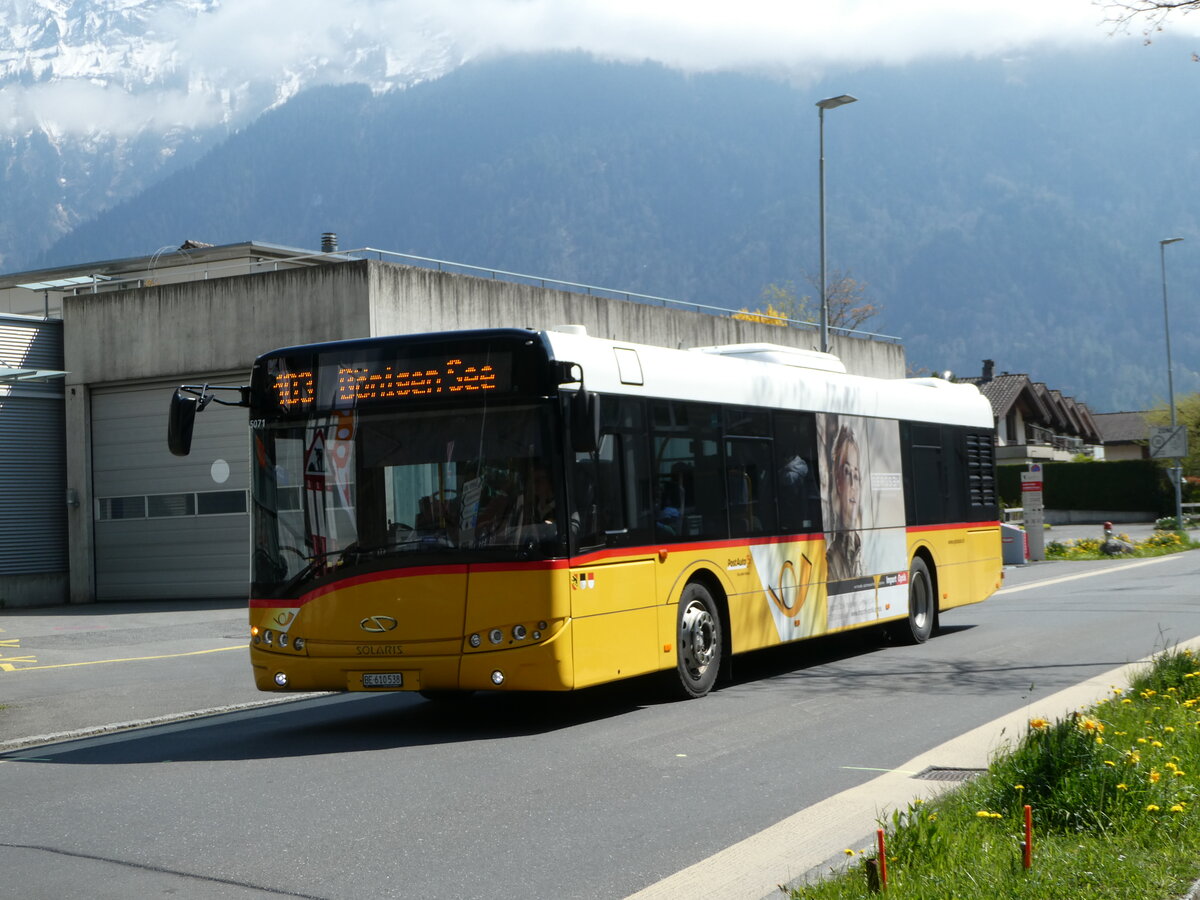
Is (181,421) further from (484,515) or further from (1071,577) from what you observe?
(1071,577)

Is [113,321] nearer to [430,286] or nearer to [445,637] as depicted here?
[430,286]

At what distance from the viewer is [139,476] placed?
31.2 metres

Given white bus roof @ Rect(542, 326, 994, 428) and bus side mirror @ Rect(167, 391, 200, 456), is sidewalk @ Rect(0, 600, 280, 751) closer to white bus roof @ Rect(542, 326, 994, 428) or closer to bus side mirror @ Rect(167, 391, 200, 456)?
bus side mirror @ Rect(167, 391, 200, 456)

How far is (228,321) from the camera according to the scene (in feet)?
96.3

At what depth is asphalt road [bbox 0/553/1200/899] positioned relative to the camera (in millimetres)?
6496

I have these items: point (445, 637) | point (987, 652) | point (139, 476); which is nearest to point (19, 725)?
point (445, 637)

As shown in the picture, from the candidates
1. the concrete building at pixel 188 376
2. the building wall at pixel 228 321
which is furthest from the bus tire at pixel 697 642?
the concrete building at pixel 188 376

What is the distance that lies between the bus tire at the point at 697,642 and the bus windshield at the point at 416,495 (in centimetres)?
189

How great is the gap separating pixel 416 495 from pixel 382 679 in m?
1.29

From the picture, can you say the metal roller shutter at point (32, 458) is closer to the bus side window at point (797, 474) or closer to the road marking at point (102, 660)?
the road marking at point (102, 660)

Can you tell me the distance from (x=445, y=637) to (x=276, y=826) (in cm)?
302

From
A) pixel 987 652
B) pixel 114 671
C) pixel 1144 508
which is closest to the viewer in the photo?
pixel 987 652

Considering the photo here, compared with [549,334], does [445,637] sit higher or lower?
lower

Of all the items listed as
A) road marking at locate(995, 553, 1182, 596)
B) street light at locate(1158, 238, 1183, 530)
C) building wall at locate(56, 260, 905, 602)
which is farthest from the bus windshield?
street light at locate(1158, 238, 1183, 530)
